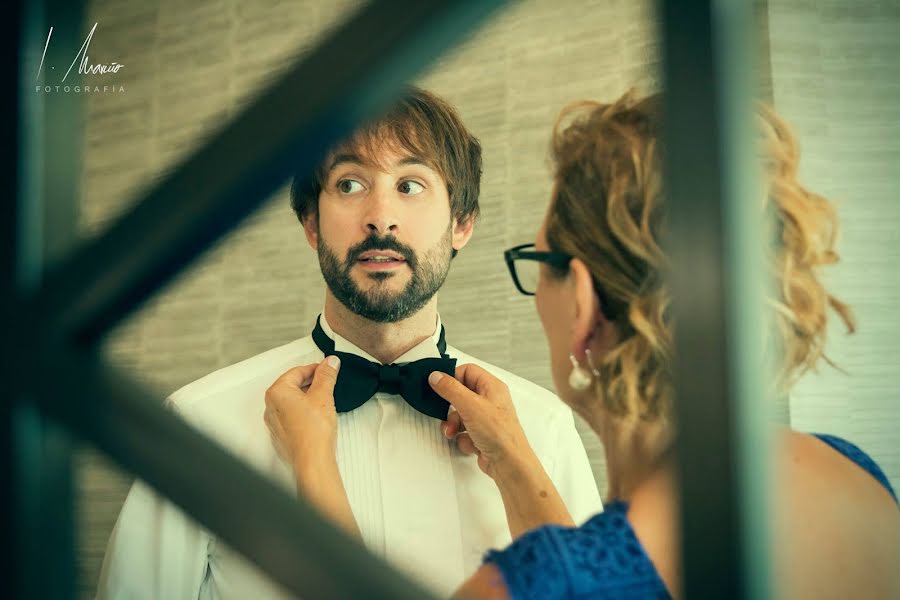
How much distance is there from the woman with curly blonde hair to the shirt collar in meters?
0.45

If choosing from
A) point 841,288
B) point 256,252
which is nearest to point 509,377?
point 841,288

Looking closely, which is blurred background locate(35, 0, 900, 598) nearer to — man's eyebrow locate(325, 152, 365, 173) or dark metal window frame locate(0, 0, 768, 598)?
man's eyebrow locate(325, 152, 365, 173)

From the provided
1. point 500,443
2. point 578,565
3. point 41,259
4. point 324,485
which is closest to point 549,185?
point 500,443

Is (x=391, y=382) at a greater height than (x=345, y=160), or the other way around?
(x=345, y=160)

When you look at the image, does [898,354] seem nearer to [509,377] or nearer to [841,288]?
[841,288]

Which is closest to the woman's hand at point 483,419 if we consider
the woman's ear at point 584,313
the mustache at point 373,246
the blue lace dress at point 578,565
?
the mustache at point 373,246

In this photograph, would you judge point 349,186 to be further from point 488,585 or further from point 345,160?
point 488,585

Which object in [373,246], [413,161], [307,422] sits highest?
[413,161]

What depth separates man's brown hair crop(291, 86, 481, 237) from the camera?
53.6 inches

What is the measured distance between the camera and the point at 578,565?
2.10ft

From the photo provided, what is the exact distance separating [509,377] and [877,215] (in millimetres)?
622

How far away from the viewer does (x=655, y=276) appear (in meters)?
0.74

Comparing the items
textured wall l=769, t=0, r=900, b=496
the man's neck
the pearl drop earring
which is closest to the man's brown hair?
the man's neck

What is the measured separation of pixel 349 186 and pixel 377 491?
42 cm
